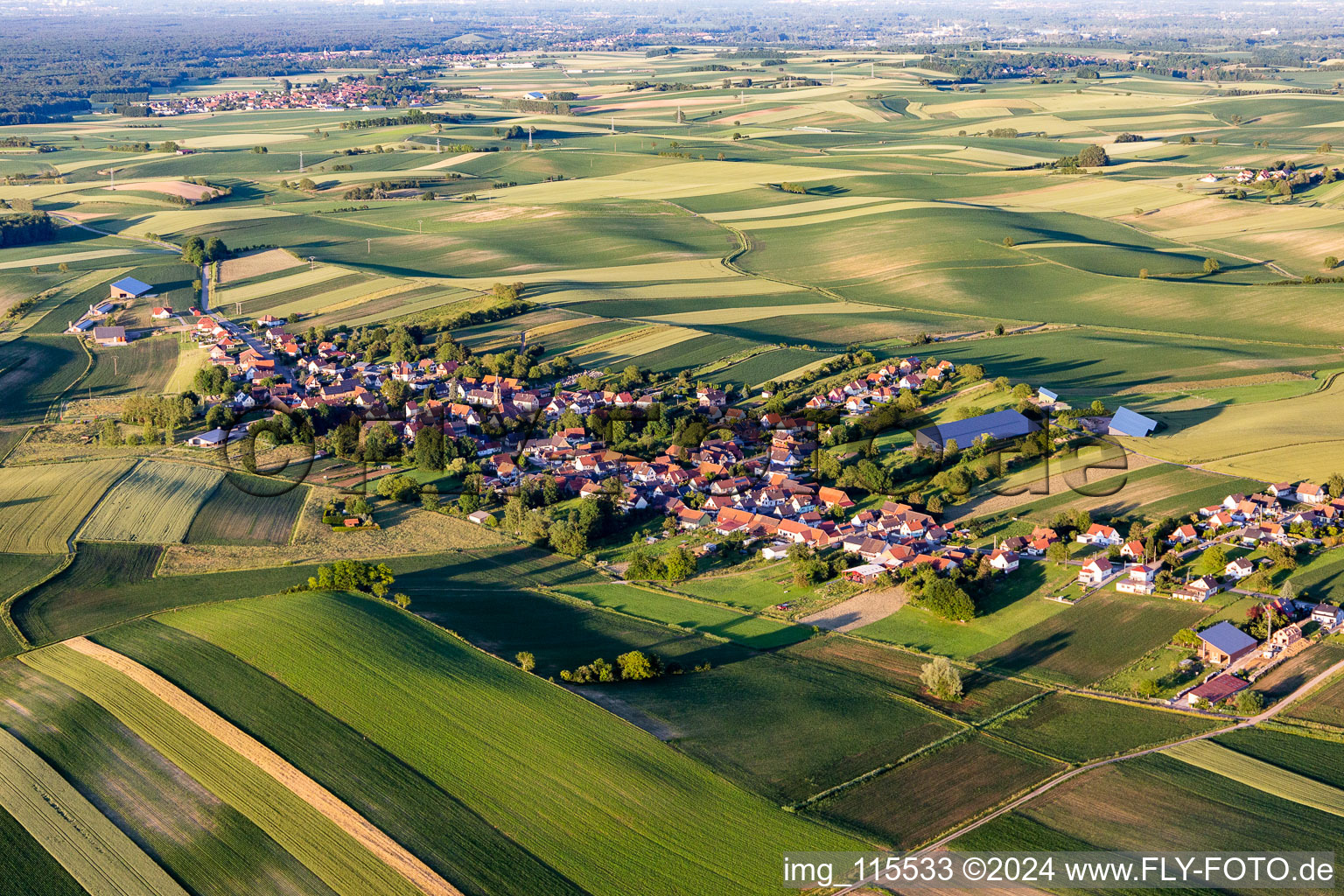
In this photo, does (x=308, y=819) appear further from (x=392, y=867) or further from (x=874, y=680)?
(x=874, y=680)

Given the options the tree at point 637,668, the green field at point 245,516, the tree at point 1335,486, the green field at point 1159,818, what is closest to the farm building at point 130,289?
the green field at point 245,516

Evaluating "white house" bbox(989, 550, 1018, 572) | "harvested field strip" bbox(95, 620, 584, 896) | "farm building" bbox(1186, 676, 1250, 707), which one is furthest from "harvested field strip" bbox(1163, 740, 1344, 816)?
"harvested field strip" bbox(95, 620, 584, 896)

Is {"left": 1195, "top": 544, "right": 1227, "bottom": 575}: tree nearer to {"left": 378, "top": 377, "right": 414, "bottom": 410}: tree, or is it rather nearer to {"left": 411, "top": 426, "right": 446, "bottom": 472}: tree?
{"left": 411, "top": 426, "right": 446, "bottom": 472}: tree

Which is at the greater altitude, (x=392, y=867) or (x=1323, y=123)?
(x=1323, y=123)

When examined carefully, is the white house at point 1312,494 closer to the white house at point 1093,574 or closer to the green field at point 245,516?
the white house at point 1093,574

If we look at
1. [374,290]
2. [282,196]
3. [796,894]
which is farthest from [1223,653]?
[282,196]

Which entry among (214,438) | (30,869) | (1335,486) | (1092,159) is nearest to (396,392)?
(214,438)

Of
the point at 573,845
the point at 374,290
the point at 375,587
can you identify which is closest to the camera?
the point at 573,845
